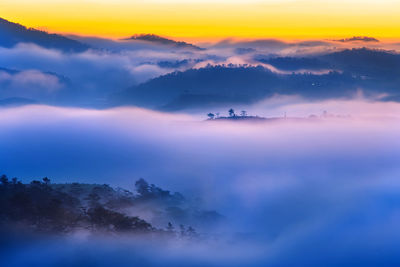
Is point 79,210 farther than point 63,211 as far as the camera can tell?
Yes

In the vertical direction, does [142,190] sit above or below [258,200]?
below

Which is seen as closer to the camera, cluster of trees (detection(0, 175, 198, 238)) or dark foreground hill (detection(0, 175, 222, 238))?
cluster of trees (detection(0, 175, 198, 238))

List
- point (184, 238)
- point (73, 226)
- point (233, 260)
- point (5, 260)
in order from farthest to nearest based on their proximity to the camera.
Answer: point (233, 260) < point (184, 238) < point (73, 226) < point (5, 260)

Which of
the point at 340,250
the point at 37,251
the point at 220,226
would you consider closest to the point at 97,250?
the point at 37,251

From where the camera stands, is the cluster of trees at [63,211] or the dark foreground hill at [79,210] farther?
the dark foreground hill at [79,210]

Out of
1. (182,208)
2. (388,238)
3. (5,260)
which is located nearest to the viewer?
(5,260)

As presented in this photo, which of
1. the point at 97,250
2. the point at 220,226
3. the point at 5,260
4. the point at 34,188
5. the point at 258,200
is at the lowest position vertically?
the point at 5,260

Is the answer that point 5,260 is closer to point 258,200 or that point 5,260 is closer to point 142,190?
point 142,190

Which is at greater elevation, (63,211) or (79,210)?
(79,210)
